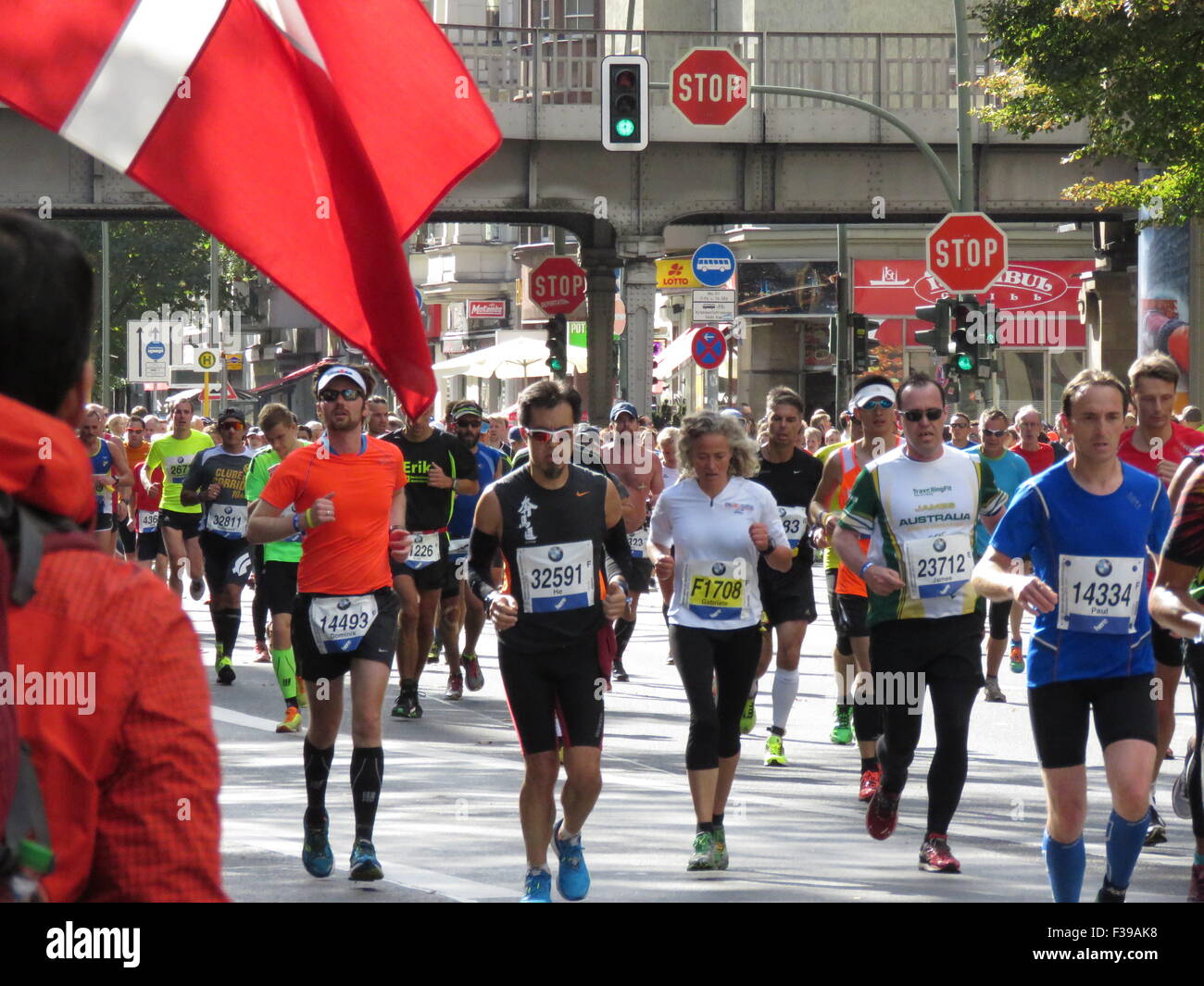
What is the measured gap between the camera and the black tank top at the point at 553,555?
768 centimetres

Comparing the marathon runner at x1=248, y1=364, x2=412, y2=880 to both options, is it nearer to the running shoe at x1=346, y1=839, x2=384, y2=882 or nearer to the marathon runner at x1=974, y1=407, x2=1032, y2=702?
the running shoe at x1=346, y1=839, x2=384, y2=882

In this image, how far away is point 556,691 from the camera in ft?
25.2

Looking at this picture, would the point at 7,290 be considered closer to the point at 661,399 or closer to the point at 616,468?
the point at 616,468

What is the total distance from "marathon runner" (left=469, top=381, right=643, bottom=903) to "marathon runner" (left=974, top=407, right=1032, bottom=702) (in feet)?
22.7

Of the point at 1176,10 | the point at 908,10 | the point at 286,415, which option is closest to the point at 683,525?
the point at 286,415

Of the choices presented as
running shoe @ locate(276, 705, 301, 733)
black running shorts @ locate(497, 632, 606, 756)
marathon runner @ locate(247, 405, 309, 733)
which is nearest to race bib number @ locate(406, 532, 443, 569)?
marathon runner @ locate(247, 405, 309, 733)

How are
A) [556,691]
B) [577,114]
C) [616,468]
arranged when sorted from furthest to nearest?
[577,114] < [616,468] < [556,691]

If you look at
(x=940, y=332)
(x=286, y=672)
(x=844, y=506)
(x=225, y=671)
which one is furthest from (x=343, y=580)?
(x=940, y=332)

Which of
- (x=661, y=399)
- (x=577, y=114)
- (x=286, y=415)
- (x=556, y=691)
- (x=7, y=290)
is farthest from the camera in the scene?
(x=661, y=399)

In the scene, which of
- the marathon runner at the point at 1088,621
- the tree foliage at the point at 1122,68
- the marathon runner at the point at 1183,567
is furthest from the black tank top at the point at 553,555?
the tree foliage at the point at 1122,68

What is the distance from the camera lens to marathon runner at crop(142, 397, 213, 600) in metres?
18.4

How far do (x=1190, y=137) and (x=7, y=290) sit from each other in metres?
19.9

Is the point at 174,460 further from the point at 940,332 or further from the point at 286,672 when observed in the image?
the point at 940,332

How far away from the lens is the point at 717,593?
8836 mm
